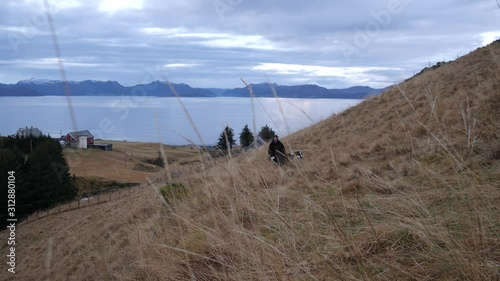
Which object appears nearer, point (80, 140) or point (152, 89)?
point (152, 89)

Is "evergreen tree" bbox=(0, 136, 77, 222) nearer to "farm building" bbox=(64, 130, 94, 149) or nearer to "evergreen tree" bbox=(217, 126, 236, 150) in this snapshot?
"farm building" bbox=(64, 130, 94, 149)

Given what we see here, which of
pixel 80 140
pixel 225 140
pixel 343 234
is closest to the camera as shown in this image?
pixel 343 234

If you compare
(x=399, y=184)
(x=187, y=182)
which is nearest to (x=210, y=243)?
(x=399, y=184)

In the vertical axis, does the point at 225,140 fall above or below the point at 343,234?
above

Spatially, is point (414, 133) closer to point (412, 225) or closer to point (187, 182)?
point (187, 182)

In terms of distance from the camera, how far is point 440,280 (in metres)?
1.71

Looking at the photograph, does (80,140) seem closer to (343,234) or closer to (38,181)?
(38,181)

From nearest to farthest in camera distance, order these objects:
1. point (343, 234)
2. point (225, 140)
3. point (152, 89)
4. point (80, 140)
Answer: point (343, 234) → point (225, 140) → point (152, 89) → point (80, 140)

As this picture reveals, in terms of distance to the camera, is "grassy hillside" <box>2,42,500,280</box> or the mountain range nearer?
"grassy hillside" <box>2,42,500,280</box>

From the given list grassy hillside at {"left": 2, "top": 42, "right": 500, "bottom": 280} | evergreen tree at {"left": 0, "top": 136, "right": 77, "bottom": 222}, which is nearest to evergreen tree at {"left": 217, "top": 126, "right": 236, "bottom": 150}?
grassy hillside at {"left": 2, "top": 42, "right": 500, "bottom": 280}

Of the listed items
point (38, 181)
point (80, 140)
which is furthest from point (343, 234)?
point (80, 140)

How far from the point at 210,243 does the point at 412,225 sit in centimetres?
123

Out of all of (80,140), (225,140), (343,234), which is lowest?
(80,140)

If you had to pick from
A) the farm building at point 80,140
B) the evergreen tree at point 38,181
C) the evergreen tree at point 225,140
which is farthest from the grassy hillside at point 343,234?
the evergreen tree at point 38,181
